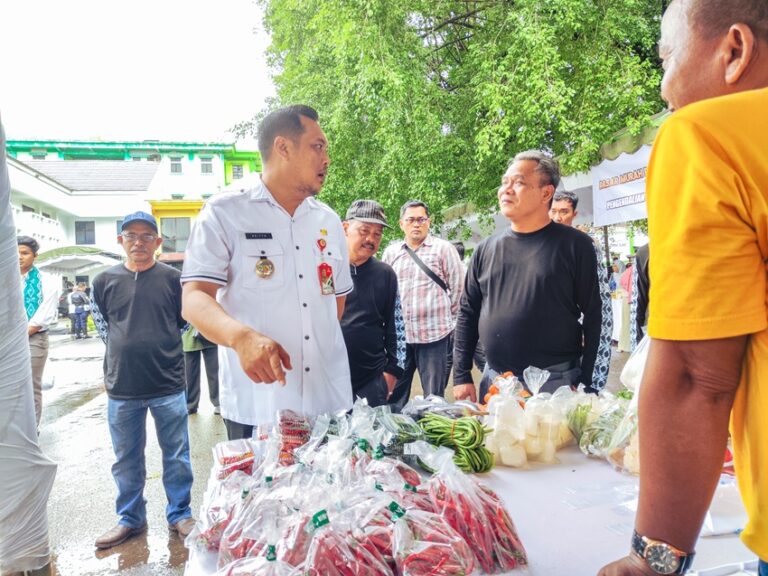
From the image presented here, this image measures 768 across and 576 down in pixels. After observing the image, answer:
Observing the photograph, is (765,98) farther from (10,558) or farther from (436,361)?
(436,361)

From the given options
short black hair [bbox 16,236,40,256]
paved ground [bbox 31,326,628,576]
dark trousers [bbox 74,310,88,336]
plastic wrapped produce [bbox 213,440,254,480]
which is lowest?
paved ground [bbox 31,326,628,576]

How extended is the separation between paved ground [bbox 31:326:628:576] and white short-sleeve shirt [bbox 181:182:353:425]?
165cm

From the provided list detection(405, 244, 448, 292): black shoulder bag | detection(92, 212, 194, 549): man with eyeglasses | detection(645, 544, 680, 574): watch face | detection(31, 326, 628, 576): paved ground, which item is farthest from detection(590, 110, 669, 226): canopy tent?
detection(645, 544, 680, 574): watch face

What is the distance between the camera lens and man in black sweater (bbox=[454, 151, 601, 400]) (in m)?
2.80

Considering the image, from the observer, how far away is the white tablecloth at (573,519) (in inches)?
47.1

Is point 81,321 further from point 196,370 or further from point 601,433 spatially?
point 601,433

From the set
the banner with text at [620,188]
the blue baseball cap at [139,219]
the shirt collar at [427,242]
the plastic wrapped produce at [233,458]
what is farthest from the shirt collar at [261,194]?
the banner with text at [620,188]

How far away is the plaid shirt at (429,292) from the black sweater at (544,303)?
2.02 metres

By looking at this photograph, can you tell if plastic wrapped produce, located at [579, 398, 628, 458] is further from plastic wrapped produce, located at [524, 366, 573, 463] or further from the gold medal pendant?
the gold medal pendant

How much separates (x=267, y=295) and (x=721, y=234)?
1.86 meters

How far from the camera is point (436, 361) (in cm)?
506

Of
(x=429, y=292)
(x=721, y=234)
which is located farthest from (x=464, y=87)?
(x=721, y=234)

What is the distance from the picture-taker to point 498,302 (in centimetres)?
294

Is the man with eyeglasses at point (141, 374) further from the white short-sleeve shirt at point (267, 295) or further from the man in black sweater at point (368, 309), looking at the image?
the white short-sleeve shirt at point (267, 295)
